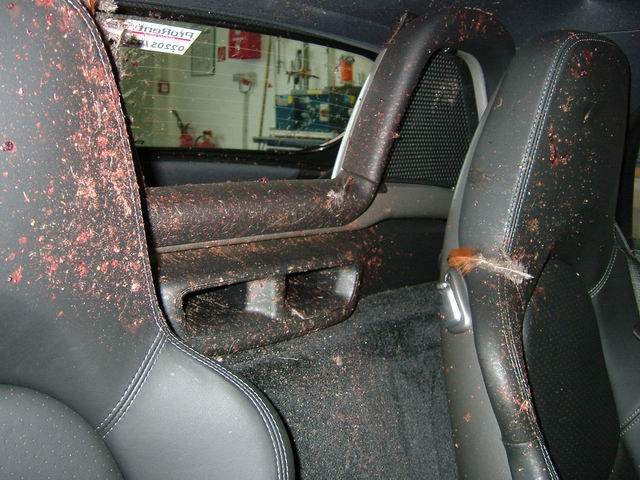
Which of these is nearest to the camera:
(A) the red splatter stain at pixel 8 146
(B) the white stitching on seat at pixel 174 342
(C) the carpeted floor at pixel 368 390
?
(A) the red splatter stain at pixel 8 146

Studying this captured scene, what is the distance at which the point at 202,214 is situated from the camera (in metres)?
0.91

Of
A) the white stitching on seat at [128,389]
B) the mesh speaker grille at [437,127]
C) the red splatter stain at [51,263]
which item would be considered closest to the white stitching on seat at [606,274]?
the mesh speaker grille at [437,127]

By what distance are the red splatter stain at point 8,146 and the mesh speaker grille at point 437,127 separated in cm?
76

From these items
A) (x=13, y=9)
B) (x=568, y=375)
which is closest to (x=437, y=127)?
(x=568, y=375)

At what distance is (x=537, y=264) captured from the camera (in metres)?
0.98

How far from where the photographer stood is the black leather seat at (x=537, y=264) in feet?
3.06

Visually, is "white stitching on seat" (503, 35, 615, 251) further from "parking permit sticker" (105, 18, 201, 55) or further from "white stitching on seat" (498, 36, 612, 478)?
"parking permit sticker" (105, 18, 201, 55)

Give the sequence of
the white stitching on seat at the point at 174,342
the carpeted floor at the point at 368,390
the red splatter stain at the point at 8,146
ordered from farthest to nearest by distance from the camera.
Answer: the carpeted floor at the point at 368,390, the white stitching on seat at the point at 174,342, the red splatter stain at the point at 8,146

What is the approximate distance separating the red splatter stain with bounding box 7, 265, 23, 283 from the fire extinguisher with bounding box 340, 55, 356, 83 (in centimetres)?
107

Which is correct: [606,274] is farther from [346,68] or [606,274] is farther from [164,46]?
[164,46]

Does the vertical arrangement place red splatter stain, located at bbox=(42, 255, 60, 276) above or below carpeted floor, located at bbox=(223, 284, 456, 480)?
above

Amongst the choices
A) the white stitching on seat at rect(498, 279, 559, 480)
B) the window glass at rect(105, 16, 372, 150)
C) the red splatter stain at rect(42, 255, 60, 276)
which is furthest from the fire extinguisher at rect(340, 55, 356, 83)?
the red splatter stain at rect(42, 255, 60, 276)

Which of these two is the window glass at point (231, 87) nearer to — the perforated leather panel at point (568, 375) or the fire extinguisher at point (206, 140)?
the fire extinguisher at point (206, 140)

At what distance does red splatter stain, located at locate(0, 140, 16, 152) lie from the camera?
0.52 m
